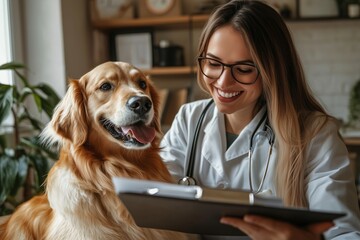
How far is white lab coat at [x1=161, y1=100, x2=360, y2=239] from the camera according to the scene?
119cm

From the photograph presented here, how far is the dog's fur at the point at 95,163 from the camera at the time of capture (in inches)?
48.0

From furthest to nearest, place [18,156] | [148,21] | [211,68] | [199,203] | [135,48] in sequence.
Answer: [135,48] → [148,21] → [18,156] → [211,68] → [199,203]

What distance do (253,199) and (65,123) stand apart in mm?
674

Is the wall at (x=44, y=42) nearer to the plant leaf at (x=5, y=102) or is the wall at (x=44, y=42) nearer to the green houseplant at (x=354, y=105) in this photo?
the plant leaf at (x=5, y=102)

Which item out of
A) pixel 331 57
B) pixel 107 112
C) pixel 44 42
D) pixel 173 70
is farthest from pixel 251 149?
pixel 331 57

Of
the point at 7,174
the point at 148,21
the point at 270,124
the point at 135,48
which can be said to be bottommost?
the point at 7,174

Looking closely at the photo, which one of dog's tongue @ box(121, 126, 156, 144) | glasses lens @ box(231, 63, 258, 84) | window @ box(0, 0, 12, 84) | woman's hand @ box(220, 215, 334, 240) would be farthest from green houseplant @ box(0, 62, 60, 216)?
woman's hand @ box(220, 215, 334, 240)

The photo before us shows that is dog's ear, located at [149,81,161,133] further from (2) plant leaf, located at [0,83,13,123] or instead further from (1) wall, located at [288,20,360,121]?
(1) wall, located at [288,20,360,121]

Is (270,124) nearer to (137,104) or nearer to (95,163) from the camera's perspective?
(137,104)

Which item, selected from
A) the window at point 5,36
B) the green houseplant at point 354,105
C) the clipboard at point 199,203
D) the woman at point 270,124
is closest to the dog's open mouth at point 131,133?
the woman at point 270,124

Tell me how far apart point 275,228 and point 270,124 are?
54 centimetres

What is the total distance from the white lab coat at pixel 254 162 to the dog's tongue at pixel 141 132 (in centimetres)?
18

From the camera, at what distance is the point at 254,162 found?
141 cm

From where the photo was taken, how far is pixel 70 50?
2.82m
